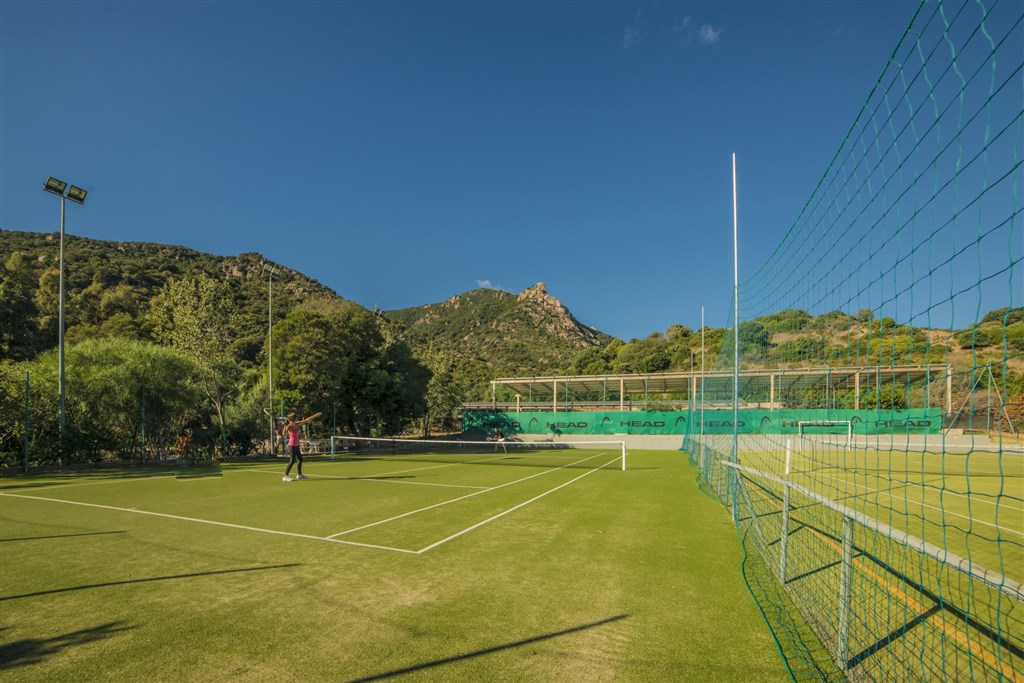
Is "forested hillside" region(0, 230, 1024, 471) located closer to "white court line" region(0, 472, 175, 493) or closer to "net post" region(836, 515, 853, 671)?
"net post" region(836, 515, 853, 671)

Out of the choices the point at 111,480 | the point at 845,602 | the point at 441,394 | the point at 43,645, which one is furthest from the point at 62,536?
the point at 441,394

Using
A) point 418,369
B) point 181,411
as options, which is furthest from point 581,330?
point 181,411

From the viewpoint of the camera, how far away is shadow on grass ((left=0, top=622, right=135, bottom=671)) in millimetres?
3750

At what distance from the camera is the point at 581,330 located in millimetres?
143000

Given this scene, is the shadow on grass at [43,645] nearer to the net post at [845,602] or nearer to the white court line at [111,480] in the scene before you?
the net post at [845,602]

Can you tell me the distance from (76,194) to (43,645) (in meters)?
23.9

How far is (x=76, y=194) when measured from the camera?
2111 centimetres

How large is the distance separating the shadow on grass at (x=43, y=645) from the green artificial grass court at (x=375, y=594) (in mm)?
16

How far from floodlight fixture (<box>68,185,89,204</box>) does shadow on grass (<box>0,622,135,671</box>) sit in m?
23.5

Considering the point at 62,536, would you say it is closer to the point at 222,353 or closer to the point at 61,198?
the point at 61,198

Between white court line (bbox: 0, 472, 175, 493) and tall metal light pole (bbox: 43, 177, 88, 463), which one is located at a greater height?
tall metal light pole (bbox: 43, 177, 88, 463)

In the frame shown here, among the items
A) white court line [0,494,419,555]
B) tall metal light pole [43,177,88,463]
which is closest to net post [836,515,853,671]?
white court line [0,494,419,555]

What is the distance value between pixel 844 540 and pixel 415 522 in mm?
6593

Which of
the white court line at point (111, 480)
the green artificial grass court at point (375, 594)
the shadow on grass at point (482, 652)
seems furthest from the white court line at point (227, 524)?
the shadow on grass at point (482, 652)
